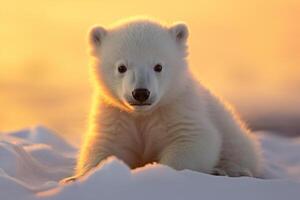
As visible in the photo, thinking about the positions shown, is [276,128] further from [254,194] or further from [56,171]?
[254,194]

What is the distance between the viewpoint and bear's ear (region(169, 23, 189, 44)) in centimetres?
595

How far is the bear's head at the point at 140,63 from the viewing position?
5285 mm

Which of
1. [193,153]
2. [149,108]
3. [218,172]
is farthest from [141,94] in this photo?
[218,172]

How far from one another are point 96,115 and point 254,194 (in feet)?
6.56

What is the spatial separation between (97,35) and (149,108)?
0.90 m

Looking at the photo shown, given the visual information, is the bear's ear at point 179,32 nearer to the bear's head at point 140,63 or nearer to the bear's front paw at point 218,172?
the bear's head at point 140,63

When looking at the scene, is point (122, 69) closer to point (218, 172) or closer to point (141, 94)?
point (141, 94)

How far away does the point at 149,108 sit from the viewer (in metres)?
5.38

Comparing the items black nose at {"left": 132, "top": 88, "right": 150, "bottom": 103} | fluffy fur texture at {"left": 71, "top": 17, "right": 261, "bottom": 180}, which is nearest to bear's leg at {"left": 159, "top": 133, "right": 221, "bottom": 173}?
fluffy fur texture at {"left": 71, "top": 17, "right": 261, "bottom": 180}

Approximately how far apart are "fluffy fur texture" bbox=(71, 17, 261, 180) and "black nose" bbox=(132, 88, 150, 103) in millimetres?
44

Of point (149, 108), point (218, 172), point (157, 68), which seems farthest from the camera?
point (218, 172)

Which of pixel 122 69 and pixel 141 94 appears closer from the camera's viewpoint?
pixel 141 94

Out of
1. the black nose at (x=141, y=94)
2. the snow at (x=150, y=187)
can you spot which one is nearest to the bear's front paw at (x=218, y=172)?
the black nose at (x=141, y=94)

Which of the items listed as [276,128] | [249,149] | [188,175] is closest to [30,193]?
[188,175]
